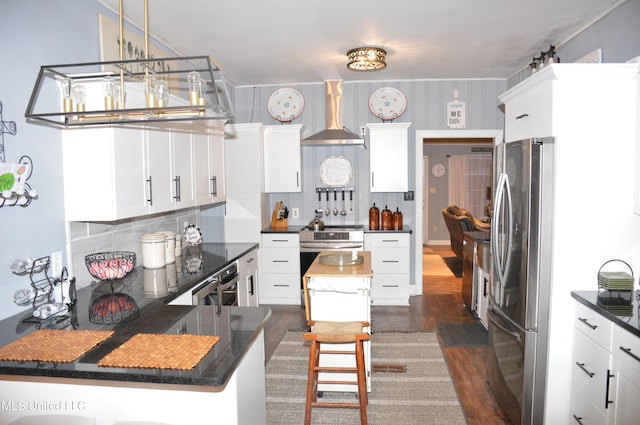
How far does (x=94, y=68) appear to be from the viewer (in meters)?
2.80

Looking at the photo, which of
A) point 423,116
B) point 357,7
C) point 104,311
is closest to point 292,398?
point 104,311

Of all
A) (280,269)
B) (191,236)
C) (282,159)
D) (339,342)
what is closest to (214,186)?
(191,236)

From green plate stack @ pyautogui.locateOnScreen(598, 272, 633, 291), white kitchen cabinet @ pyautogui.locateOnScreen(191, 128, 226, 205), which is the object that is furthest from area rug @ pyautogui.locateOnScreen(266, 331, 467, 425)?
white kitchen cabinet @ pyautogui.locateOnScreen(191, 128, 226, 205)

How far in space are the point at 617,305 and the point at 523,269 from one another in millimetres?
483

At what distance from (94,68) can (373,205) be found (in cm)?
363

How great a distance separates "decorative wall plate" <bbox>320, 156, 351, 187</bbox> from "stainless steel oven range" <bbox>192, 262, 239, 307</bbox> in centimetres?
224

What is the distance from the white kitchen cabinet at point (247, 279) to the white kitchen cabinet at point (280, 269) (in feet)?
2.47

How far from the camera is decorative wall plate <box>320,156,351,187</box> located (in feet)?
18.5

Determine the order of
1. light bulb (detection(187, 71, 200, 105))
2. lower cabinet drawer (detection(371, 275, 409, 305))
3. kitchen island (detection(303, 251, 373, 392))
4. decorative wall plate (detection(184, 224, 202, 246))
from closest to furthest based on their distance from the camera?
1. light bulb (detection(187, 71, 200, 105))
2. kitchen island (detection(303, 251, 373, 392))
3. decorative wall plate (detection(184, 224, 202, 246))
4. lower cabinet drawer (detection(371, 275, 409, 305))

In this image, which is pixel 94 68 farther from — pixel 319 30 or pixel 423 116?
pixel 423 116

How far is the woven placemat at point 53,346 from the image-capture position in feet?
5.32

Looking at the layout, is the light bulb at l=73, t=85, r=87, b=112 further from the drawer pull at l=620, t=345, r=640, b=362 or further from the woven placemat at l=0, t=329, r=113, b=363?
the drawer pull at l=620, t=345, r=640, b=362

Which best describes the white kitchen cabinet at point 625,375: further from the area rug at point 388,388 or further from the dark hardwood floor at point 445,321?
the area rug at point 388,388

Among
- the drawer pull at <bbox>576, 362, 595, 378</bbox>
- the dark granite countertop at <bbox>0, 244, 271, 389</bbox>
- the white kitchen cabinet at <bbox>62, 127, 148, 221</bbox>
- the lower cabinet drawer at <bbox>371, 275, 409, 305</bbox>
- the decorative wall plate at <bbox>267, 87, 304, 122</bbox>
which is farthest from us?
the decorative wall plate at <bbox>267, 87, 304, 122</bbox>
